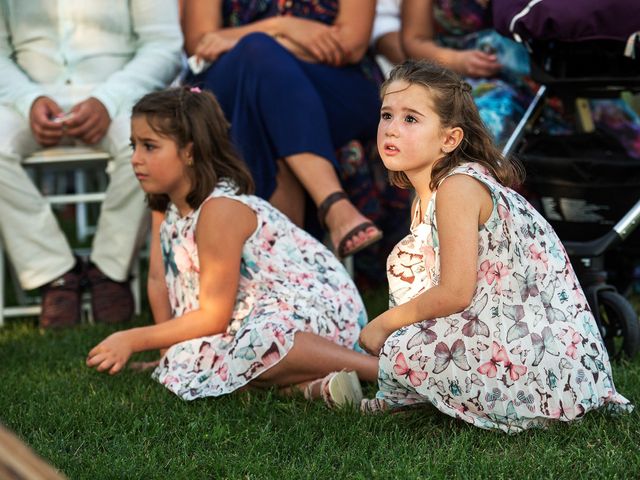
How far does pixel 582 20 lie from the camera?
2961 mm

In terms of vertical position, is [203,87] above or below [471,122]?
below

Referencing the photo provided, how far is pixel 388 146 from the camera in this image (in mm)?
2340

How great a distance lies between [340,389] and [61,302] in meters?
1.52

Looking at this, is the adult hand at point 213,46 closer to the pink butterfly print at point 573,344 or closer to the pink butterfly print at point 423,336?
the pink butterfly print at point 423,336

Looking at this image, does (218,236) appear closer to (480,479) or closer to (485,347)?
(485,347)

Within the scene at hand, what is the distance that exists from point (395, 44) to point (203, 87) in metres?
0.83

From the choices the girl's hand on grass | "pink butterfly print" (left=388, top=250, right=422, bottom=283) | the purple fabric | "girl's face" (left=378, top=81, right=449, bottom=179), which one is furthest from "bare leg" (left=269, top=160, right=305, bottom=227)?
"girl's face" (left=378, top=81, right=449, bottom=179)

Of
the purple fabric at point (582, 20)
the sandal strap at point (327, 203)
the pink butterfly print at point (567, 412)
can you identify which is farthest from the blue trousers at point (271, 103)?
the pink butterfly print at point (567, 412)

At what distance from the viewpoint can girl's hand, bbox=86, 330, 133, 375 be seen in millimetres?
2656

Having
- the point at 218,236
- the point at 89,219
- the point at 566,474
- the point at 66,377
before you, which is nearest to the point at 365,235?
the point at 218,236

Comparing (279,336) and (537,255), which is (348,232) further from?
(537,255)

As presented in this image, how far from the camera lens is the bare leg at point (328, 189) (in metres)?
3.45

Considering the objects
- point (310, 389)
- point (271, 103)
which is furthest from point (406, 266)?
point (271, 103)

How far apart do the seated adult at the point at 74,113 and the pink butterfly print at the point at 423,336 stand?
5.71 feet
